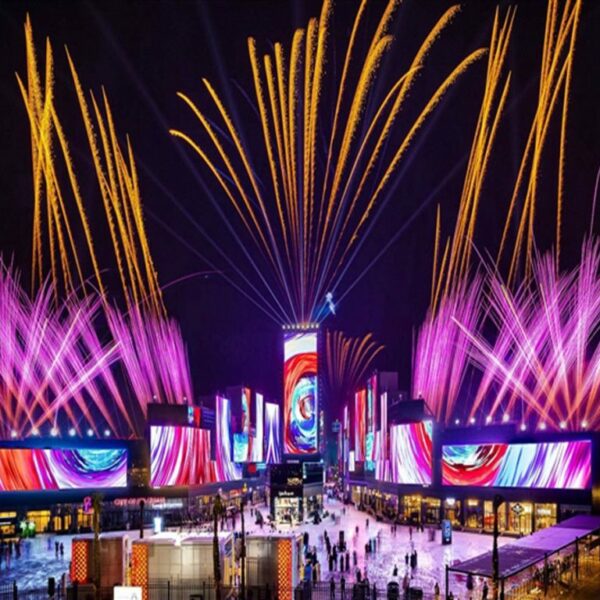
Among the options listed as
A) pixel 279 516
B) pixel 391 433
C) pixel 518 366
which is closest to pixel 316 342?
pixel 391 433

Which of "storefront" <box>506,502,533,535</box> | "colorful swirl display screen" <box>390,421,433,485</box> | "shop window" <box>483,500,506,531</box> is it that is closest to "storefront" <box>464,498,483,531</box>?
"shop window" <box>483,500,506,531</box>

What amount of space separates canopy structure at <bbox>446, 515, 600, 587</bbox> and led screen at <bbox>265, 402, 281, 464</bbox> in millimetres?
61191

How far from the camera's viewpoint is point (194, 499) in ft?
205

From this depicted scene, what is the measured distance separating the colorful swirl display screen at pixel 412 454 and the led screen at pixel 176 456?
16.5m

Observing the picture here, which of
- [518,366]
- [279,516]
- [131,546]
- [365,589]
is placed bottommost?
[279,516]

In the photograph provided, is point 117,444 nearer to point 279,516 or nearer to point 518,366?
point 279,516

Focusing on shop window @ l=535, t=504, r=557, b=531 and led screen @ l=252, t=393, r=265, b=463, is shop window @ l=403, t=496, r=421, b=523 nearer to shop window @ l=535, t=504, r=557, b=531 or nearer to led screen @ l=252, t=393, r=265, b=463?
shop window @ l=535, t=504, r=557, b=531

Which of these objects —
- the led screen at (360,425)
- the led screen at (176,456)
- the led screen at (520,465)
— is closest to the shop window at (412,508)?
the led screen at (520,465)

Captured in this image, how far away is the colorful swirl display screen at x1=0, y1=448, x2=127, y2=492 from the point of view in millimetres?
51844

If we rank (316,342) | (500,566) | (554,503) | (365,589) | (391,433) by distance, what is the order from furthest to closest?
1. (316,342)
2. (391,433)
3. (554,503)
4. (365,589)
5. (500,566)

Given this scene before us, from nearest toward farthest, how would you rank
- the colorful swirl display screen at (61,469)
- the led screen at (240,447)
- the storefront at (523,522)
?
the storefront at (523,522)
the colorful swirl display screen at (61,469)
the led screen at (240,447)

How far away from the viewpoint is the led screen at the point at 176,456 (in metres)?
59.1

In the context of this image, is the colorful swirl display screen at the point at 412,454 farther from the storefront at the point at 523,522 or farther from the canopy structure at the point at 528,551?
the canopy structure at the point at 528,551

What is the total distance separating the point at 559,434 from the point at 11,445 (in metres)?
35.8
